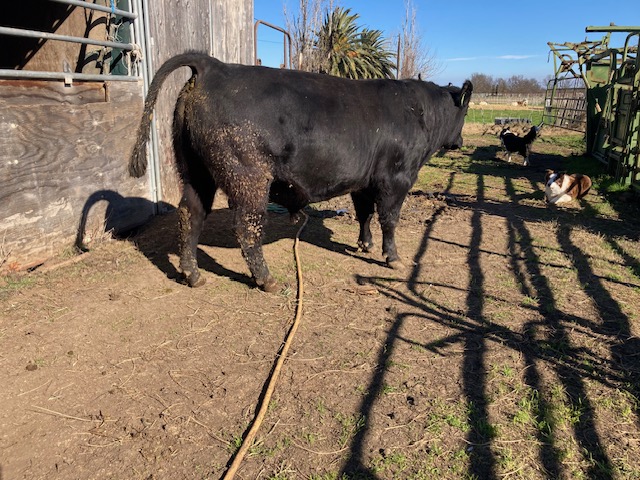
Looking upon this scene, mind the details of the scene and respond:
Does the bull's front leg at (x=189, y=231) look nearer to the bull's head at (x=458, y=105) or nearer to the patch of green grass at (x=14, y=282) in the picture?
the patch of green grass at (x=14, y=282)

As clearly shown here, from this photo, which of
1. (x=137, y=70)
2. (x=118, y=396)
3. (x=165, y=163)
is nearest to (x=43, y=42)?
(x=137, y=70)

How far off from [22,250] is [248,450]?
3.16m

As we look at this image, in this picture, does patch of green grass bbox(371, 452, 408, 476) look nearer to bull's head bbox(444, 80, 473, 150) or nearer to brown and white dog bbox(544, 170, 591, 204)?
bull's head bbox(444, 80, 473, 150)

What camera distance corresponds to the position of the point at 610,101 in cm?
981

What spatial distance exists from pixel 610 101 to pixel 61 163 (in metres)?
10.3

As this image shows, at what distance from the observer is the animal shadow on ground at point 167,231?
485 cm

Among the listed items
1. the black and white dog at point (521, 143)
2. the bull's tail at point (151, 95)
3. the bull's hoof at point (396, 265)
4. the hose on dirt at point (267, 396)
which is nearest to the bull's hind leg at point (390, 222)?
the bull's hoof at point (396, 265)

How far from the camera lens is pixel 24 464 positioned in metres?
2.24


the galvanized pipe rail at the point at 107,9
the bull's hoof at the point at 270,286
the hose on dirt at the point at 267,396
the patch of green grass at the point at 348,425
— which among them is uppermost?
the galvanized pipe rail at the point at 107,9

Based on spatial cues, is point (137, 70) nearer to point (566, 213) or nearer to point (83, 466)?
point (83, 466)

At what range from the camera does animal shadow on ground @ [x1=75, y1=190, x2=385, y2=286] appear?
191 inches

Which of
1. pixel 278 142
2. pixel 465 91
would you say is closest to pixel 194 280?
pixel 278 142

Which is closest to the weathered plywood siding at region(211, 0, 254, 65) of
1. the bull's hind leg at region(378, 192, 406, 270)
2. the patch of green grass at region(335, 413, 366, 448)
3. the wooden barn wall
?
the wooden barn wall

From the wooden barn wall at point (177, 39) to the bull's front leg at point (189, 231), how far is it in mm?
2179
